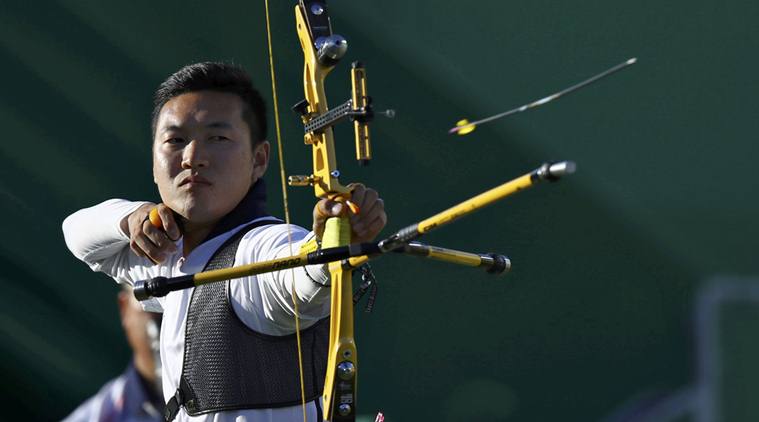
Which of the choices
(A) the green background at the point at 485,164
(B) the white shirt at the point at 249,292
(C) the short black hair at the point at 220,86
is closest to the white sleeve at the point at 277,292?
(B) the white shirt at the point at 249,292

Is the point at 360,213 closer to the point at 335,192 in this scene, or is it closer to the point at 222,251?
the point at 335,192

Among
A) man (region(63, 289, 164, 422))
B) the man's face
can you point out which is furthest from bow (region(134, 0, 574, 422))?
man (region(63, 289, 164, 422))

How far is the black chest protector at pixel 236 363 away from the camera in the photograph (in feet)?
6.19

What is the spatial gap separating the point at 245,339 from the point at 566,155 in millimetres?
1703

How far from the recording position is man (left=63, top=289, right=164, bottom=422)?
3090 millimetres

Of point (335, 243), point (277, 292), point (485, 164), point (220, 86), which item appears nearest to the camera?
point (335, 243)

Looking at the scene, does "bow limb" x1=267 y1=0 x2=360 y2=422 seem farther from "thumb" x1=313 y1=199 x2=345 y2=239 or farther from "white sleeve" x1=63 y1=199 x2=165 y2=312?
"white sleeve" x1=63 y1=199 x2=165 y2=312

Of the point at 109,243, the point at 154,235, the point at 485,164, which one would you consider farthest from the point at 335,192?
the point at 485,164

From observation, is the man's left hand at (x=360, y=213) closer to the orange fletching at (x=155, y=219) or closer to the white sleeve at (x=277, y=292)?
the white sleeve at (x=277, y=292)

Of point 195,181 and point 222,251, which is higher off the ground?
point 195,181

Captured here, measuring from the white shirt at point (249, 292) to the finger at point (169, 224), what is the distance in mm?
59

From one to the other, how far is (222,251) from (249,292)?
5.0 inches

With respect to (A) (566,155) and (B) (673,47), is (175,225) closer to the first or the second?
(A) (566,155)

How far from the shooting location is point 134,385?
10.3 feet
